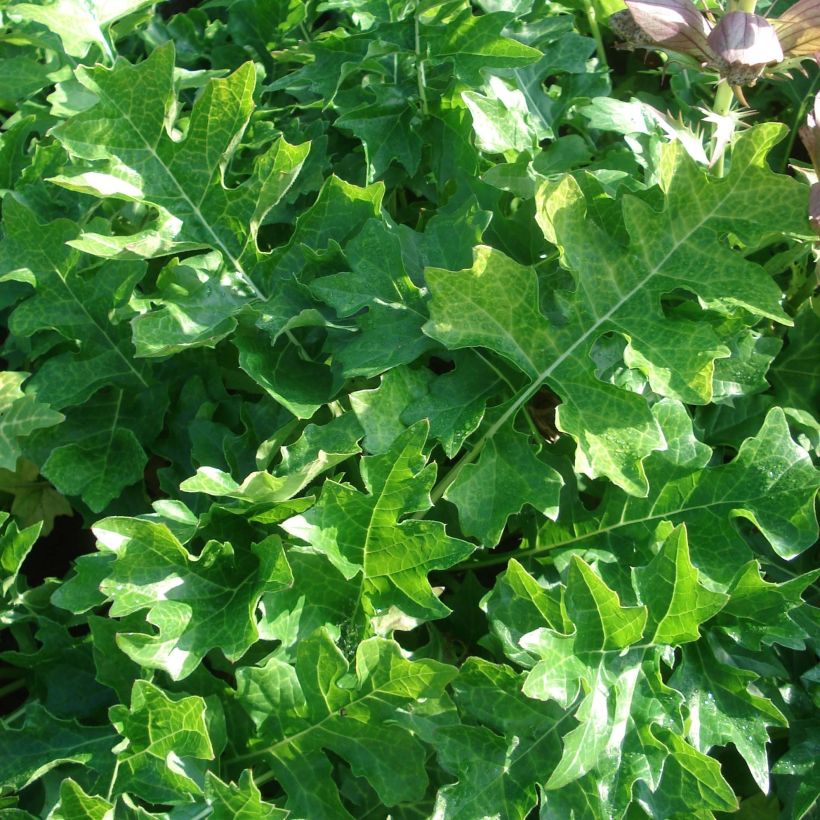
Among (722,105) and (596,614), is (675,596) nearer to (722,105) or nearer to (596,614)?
(596,614)

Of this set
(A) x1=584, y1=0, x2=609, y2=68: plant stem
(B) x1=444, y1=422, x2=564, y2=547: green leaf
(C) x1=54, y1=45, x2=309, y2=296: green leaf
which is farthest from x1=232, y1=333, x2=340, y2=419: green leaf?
(A) x1=584, y1=0, x2=609, y2=68: plant stem

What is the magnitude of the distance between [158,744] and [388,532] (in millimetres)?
376

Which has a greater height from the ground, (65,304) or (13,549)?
(65,304)

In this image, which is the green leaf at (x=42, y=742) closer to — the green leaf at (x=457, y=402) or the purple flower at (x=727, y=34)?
the green leaf at (x=457, y=402)

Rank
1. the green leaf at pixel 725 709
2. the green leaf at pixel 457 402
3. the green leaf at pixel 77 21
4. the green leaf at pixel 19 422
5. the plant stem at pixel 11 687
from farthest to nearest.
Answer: the green leaf at pixel 77 21
the plant stem at pixel 11 687
the green leaf at pixel 19 422
the green leaf at pixel 457 402
the green leaf at pixel 725 709

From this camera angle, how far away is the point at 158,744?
114 centimetres

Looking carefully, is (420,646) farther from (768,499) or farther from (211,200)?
(211,200)

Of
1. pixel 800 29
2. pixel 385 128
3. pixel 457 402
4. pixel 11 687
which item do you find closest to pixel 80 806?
Answer: pixel 11 687

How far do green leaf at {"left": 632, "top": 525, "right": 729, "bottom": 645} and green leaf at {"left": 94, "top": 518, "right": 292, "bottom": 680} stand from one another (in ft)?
1.49

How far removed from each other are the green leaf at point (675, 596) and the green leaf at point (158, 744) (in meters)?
0.56

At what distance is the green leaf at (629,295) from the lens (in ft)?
3.96

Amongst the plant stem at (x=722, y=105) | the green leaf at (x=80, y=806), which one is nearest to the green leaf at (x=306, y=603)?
the green leaf at (x=80, y=806)

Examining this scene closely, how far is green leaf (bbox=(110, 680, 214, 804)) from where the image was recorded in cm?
113

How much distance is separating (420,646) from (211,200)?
73 cm
